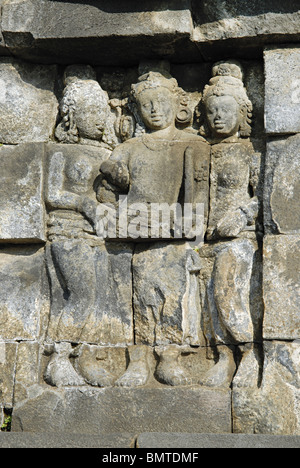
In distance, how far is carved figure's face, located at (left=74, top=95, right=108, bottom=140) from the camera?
271 inches

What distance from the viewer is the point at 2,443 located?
226 inches

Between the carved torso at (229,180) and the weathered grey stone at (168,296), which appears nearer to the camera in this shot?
the weathered grey stone at (168,296)

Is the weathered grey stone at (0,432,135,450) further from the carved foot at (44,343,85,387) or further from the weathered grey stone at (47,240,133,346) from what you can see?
the weathered grey stone at (47,240,133,346)

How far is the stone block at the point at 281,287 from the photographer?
6.07 metres

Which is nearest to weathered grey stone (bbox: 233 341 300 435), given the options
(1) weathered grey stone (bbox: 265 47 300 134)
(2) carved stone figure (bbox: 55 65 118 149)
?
(1) weathered grey stone (bbox: 265 47 300 134)

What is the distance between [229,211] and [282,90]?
940mm

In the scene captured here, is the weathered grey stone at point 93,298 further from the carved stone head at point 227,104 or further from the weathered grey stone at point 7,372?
the carved stone head at point 227,104

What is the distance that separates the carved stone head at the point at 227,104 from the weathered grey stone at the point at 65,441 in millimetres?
2405

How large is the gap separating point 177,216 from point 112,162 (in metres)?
0.64

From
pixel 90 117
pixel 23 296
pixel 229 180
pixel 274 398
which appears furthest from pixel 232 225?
pixel 23 296

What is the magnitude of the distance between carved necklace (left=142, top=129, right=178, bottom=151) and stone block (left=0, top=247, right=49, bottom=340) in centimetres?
112

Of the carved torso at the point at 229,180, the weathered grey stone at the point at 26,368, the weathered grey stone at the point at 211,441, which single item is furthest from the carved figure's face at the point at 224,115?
the weathered grey stone at the point at 211,441

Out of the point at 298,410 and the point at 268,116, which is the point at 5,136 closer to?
the point at 268,116

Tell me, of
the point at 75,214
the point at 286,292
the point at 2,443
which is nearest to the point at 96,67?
the point at 75,214
